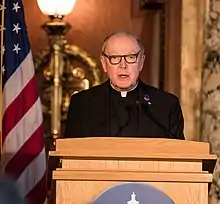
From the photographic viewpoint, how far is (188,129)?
16.1 ft

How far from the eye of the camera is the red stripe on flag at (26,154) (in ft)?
14.8

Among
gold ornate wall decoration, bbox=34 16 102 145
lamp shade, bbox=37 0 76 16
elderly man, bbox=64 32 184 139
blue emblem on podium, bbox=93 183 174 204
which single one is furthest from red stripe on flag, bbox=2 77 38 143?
blue emblem on podium, bbox=93 183 174 204

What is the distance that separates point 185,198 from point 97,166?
0.98 feet

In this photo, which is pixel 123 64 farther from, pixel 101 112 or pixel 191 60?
pixel 191 60

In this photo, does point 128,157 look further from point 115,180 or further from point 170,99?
point 170,99

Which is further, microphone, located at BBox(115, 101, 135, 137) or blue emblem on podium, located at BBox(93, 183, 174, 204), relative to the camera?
microphone, located at BBox(115, 101, 135, 137)

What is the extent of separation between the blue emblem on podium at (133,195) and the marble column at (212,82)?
2.33 metres

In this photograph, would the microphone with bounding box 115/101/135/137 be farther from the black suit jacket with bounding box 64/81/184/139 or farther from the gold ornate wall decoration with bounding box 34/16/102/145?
the gold ornate wall decoration with bounding box 34/16/102/145

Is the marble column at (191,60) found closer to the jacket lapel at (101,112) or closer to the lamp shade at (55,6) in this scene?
the lamp shade at (55,6)

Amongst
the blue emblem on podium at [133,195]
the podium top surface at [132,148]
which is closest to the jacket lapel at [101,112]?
the podium top surface at [132,148]

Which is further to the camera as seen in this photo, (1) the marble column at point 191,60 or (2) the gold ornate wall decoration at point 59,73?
(2) the gold ornate wall decoration at point 59,73

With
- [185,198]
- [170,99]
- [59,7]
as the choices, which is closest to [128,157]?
[185,198]

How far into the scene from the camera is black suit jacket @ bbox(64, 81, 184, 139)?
286cm

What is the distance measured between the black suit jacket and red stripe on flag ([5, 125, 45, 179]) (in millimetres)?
1577
